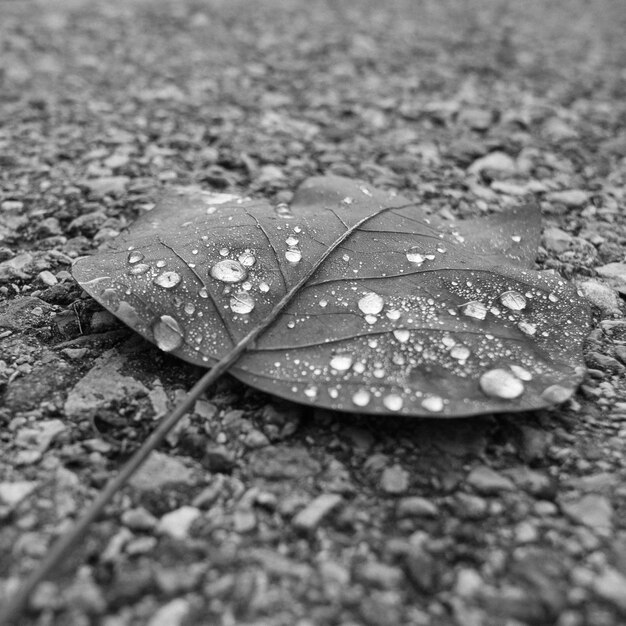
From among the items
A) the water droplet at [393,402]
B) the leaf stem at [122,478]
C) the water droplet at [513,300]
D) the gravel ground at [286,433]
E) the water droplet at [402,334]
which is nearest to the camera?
the leaf stem at [122,478]

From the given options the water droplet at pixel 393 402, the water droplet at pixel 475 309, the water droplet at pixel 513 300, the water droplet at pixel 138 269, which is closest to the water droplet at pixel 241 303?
the water droplet at pixel 138 269

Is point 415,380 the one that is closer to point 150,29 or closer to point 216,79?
point 216,79

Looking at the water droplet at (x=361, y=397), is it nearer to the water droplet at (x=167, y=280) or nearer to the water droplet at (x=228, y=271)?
the water droplet at (x=228, y=271)

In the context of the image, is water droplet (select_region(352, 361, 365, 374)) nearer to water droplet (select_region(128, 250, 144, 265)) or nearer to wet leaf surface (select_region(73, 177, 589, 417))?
wet leaf surface (select_region(73, 177, 589, 417))

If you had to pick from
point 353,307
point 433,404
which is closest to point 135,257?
point 353,307

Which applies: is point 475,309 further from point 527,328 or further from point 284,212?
point 284,212

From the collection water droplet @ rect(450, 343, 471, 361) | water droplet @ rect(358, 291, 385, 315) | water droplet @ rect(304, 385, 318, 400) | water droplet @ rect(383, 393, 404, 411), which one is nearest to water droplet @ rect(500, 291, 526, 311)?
water droplet @ rect(450, 343, 471, 361)
